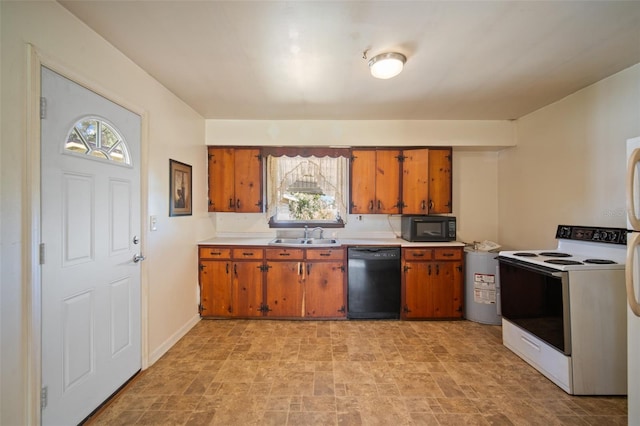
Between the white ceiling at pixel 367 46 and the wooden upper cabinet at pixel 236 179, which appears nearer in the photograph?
the white ceiling at pixel 367 46

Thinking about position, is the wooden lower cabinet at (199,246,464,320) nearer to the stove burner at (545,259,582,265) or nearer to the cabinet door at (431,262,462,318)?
the cabinet door at (431,262,462,318)

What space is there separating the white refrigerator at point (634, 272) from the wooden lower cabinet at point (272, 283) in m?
2.24

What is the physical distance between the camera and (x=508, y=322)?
2.47 meters

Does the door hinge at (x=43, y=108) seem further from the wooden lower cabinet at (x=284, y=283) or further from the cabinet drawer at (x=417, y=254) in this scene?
the cabinet drawer at (x=417, y=254)

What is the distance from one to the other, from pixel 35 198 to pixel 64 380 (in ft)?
3.56

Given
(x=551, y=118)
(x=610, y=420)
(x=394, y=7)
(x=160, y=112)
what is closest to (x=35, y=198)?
(x=160, y=112)

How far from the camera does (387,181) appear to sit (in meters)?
3.35

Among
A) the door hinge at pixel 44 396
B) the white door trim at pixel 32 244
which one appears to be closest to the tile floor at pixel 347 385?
the door hinge at pixel 44 396

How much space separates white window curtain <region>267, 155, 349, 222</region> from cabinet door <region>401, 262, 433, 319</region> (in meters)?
1.16

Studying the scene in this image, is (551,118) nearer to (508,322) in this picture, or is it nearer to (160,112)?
(508,322)

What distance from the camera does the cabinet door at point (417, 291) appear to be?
121 inches

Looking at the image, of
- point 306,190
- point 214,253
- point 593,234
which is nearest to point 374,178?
point 306,190

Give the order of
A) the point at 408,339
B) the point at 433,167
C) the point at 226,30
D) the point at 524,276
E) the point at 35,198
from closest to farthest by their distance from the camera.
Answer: the point at 35,198, the point at 226,30, the point at 524,276, the point at 408,339, the point at 433,167

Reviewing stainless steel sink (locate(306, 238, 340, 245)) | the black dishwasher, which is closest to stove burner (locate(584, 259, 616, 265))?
the black dishwasher
